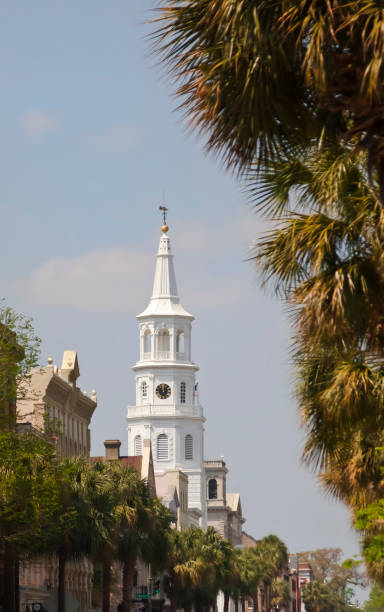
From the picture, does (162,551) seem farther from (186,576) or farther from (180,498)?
(180,498)

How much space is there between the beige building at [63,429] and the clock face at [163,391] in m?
80.0

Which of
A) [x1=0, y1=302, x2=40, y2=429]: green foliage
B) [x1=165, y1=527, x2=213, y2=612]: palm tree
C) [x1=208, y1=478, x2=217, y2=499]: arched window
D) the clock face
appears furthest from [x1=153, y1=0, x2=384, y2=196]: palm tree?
[x1=208, y1=478, x2=217, y2=499]: arched window

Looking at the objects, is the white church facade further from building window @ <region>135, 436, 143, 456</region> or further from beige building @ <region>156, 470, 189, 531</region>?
beige building @ <region>156, 470, 189, 531</region>

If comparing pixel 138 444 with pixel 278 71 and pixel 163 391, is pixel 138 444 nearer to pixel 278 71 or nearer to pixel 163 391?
pixel 163 391

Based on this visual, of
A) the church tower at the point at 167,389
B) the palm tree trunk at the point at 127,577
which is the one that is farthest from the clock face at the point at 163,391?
the palm tree trunk at the point at 127,577

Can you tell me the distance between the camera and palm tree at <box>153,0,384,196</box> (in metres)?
15.2

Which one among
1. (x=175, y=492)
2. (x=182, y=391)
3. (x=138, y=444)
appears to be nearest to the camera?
(x=175, y=492)

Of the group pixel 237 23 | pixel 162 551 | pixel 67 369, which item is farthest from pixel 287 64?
pixel 67 369

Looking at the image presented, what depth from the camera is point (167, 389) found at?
17850cm

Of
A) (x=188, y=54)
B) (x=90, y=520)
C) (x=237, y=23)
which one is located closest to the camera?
(x=237, y=23)

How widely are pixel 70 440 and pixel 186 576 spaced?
12976 millimetres

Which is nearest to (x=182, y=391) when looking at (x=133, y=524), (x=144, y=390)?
(x=144, y=390)

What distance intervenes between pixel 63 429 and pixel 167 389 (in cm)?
9215

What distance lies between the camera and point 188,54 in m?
16.4
